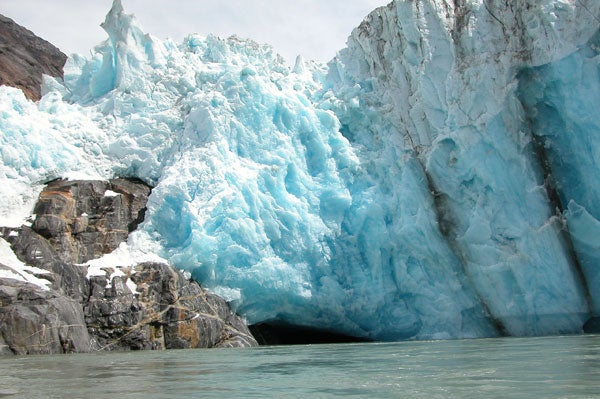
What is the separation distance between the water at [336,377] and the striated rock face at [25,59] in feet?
67.1

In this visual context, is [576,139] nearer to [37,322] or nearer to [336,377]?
[336,377]

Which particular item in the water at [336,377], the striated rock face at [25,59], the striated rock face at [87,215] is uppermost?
the striated rock face at [25,59]

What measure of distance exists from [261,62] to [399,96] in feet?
17.8

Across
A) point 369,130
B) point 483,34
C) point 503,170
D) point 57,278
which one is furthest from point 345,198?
point 57,278

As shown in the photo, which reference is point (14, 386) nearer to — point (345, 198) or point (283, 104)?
point (345, 198)

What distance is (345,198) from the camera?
64.5 feet

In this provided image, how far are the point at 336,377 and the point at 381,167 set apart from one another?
12.7m

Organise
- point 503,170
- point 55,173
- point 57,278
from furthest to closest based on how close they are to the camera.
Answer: point 55,173 < point 503,170 < point 57,278

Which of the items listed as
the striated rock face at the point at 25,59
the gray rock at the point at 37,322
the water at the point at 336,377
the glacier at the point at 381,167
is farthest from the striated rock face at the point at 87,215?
the striated rock face at the point at 25,59

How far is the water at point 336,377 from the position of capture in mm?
6152

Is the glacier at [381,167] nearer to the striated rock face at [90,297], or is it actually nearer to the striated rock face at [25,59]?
the striated rock face at [90,297]

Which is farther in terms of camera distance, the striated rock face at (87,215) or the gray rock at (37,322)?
the striated rock face at (87,215)

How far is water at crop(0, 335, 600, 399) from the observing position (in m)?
6.15

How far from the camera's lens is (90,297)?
53.9ft
